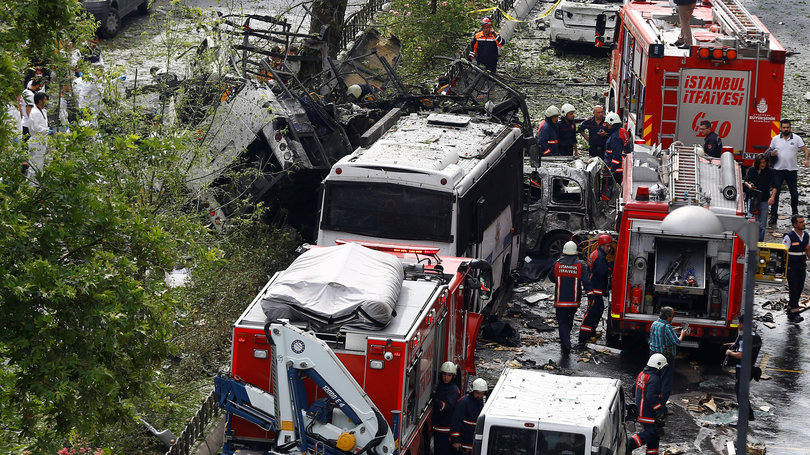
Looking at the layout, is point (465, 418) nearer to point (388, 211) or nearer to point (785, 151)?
point (388, 211)

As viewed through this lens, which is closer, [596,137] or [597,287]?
[597,287]

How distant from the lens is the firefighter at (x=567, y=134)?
67.5ft

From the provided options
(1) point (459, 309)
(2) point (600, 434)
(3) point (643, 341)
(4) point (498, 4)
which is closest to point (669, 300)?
(3) point (643, 341)

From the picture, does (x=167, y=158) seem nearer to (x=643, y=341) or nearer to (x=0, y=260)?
(x=0, y=260)

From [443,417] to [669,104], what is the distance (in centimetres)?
900

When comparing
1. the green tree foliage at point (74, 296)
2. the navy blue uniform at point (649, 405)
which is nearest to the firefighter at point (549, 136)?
the navy blue uniform at point (649, 405)

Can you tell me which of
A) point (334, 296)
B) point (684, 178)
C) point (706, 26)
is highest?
point (706, 26)

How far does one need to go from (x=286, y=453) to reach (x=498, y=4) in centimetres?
2408

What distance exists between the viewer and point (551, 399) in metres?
10.5

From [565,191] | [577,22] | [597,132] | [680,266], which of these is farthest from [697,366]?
[577,22]

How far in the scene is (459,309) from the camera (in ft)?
42.4

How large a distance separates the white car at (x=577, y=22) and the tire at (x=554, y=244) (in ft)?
39.9

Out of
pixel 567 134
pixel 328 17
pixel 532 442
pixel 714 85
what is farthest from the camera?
pixel 328 17

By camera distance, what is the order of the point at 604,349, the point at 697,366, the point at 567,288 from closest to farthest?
the point at 697,366
the point at 567,288
the point at 604,349
